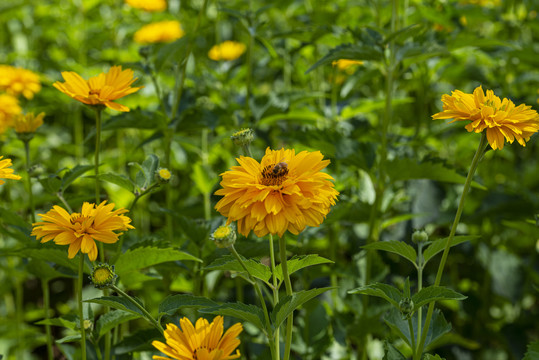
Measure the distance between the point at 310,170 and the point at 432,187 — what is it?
122 centimetres

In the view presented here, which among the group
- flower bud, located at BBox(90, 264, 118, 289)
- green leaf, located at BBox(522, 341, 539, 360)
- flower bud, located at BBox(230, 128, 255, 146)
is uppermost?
flower bud, located at BBox(230, 128, 255, 146)

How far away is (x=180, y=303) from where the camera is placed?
0.91 m

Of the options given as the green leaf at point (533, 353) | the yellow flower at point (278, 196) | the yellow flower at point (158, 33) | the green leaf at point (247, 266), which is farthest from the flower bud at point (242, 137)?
the yellow flower at point (158, 33)

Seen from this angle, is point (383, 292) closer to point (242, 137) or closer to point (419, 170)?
point (242, 137)

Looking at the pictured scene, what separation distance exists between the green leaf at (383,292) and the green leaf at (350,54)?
0.51 meters

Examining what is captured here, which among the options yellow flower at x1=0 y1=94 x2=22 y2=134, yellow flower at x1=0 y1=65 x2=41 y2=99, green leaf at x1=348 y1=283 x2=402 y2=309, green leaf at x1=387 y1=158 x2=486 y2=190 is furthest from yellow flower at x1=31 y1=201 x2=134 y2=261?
yellow flower at x1=0 y1=65 x2=41 y2=99

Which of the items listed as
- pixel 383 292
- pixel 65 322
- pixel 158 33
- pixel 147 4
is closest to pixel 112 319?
pixel 65 322

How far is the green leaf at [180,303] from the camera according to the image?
89cm

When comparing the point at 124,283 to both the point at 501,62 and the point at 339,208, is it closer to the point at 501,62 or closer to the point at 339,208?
the point at 339,208

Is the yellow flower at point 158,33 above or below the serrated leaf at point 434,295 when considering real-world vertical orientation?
above

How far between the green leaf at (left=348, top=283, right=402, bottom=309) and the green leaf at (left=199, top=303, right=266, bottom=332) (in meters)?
0.16

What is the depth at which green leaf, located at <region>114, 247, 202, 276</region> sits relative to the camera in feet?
3.39

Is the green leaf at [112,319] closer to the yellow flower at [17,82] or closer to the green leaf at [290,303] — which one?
the green leaf at [290,303]

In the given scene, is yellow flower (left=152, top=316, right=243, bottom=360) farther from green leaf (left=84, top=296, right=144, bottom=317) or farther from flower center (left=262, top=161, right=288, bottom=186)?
flower center (left=262, top=161, right=288, bottom=186)
